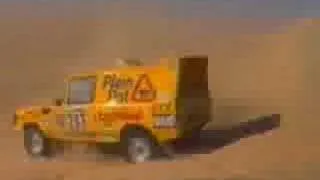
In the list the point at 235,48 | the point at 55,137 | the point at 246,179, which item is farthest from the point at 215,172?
the point at 235,48

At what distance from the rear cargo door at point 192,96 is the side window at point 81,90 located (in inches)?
87.3

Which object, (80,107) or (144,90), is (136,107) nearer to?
(144,90)

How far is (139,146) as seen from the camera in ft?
65.5

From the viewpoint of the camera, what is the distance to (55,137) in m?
21.9

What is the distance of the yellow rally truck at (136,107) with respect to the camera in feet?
63.8

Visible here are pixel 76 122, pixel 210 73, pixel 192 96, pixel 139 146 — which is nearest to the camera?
pixel 139 146

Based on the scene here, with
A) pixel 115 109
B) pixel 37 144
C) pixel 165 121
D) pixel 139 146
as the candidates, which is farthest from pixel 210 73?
pixel 165 121

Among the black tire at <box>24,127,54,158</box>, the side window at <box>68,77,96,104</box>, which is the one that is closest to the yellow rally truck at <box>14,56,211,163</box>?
the side window at <box>68,77,96,104</box>

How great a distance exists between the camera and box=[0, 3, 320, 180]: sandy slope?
1828 centimetres

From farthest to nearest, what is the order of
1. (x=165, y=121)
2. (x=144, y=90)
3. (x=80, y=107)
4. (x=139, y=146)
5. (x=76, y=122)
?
1. (x=76, y=122)
2. (x=80, y=107)
3. (x=139, y=146)
4. (x=144, y=90)
5. (x=165, y=121)

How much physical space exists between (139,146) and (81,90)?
81.5 inches

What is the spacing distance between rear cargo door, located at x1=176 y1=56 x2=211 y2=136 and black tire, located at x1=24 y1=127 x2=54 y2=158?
4074 millimetres

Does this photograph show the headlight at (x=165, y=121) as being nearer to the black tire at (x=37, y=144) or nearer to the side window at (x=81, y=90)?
the side window at (x=81, y=90)

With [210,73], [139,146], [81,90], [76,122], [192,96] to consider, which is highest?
[210,73]
